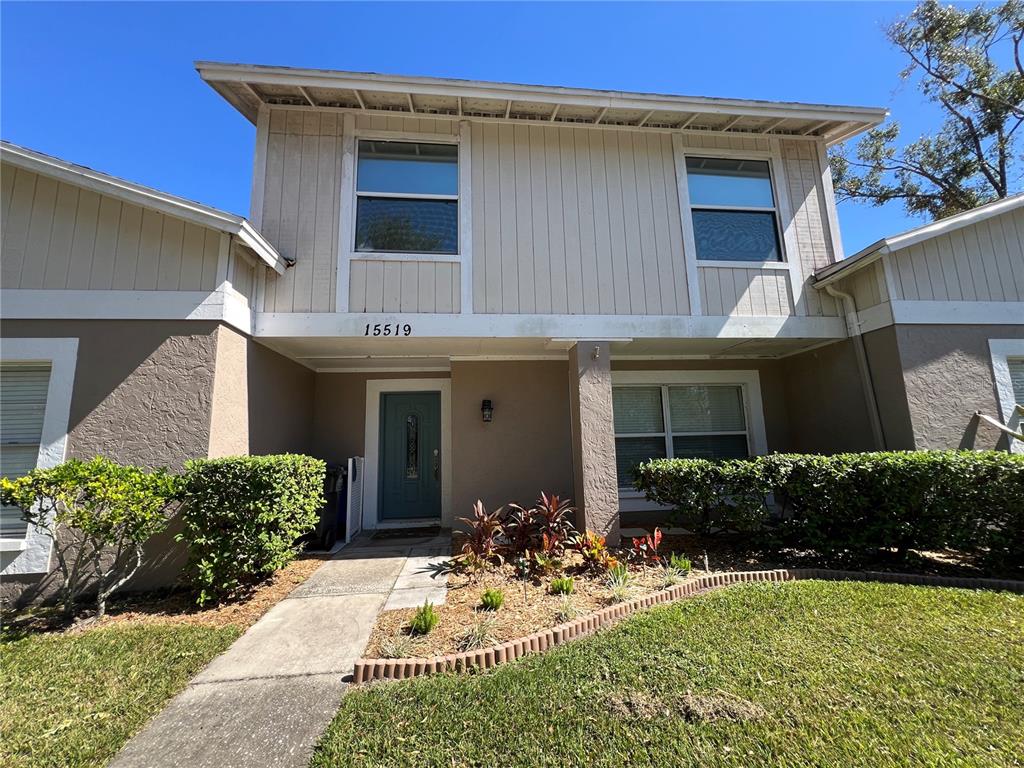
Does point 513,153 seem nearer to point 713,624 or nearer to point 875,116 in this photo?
point 875,116

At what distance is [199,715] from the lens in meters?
2.54

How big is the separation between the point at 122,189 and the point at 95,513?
339cm

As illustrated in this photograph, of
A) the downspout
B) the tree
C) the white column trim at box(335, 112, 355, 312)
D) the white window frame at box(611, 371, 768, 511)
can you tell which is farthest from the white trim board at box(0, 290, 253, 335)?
the tree

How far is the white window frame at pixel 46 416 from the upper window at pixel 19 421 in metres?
0.12

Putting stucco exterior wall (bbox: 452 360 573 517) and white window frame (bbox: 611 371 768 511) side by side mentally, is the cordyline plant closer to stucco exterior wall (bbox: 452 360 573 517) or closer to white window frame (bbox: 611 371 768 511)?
stucco exterior wall (bbox: 452 360 573 517)

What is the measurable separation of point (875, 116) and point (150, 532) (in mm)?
10758

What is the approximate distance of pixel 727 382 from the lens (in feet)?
24.8

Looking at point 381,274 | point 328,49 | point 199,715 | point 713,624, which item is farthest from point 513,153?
point 199,715

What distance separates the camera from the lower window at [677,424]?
24.1ft

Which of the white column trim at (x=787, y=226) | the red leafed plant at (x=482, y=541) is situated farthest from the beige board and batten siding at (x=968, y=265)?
the red leafed plant at (x=482, y=541)

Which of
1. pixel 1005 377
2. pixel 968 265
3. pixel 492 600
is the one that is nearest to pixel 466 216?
pixel 492 600

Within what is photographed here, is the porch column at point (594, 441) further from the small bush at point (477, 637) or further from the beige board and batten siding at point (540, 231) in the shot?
the small bush at point (477, 637)

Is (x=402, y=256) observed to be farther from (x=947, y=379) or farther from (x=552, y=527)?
(x=947, y=379)

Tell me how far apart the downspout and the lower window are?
185 centimetres
